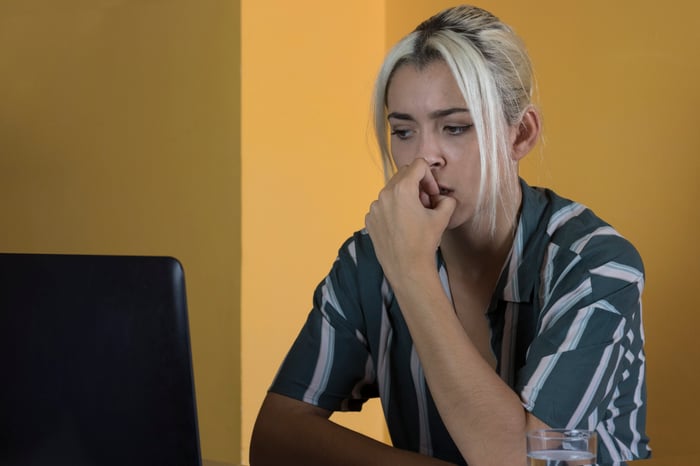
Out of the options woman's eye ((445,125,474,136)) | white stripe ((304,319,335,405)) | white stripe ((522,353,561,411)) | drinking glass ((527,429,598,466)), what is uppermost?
woman's eye ((445,125,474,136))

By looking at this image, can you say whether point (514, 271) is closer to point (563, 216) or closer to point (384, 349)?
point (563, 216)

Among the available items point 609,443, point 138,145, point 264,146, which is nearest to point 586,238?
point 609,443

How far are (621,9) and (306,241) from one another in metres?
1.02

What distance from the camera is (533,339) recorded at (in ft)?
5.39

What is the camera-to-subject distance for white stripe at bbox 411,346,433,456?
1.71 m

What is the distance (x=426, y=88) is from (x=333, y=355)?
0.47 metres

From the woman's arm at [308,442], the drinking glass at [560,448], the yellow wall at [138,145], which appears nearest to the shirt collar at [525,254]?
the woman's arm at [308,442]

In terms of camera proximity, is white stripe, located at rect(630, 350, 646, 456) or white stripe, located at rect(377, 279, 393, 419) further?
white stripe, located at rect(377, 279, 393, 419)

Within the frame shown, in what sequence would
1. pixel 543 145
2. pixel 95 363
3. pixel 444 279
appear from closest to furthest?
pixel 95 363, pixel 444 279, pixel 543 145

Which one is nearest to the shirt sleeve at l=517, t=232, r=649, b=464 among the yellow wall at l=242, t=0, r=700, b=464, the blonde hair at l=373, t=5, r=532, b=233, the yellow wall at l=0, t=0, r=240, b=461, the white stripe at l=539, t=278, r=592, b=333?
the white stripe at l=539, t=278, r=592, b=333

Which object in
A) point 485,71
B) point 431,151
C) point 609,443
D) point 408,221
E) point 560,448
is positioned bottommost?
Answer: point 609,443

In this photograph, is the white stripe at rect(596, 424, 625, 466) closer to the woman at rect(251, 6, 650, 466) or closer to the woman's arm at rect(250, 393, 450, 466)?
the woman at rect(251, 6, 650, 466)

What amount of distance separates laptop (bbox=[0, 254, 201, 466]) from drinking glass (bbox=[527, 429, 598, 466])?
34 cm

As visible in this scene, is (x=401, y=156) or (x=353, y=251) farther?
(x=353, y=251)
